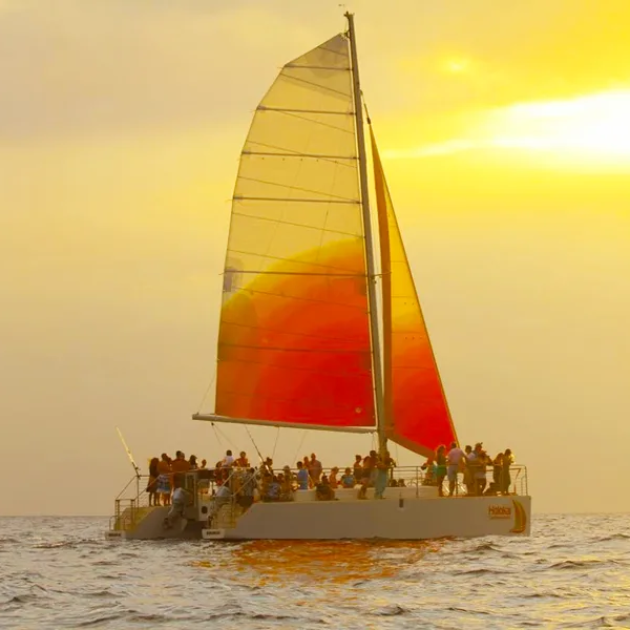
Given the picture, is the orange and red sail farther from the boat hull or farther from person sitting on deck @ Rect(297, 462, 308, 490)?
the boat hull

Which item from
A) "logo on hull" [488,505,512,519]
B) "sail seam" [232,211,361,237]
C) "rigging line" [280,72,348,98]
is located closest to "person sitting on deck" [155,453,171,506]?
"sail seam" [232,211,361,237]

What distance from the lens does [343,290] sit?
45.3m

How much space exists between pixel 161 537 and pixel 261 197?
9.99m

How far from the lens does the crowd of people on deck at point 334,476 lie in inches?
1639

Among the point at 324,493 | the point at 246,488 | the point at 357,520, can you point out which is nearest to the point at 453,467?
the point at 357,520

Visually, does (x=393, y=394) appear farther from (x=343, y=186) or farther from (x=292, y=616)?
(x=292, y=616)

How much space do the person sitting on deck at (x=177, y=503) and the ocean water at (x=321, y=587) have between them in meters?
0.69

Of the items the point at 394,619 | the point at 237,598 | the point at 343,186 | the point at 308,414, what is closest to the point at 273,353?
the point at 308,414

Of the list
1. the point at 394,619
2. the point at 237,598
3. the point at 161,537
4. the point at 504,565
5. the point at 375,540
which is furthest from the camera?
the point at 161,537

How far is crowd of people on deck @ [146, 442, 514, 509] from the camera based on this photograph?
4162 centimetres

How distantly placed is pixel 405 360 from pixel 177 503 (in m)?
7.63

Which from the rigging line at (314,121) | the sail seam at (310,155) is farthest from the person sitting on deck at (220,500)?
the rigging line at (314,121)

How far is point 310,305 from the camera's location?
4534cm

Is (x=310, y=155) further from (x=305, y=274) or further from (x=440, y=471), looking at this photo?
(x=440, y=471)
